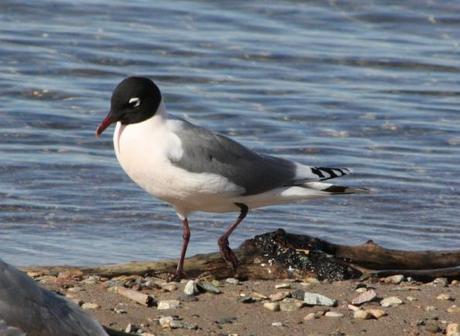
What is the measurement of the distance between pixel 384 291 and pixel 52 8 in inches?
422

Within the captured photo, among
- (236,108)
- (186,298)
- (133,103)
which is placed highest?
(133,103)

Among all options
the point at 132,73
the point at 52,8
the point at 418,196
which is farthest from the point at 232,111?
the point at 52,8

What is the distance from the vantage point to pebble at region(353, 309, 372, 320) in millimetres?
6840

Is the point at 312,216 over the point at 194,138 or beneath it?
beneath

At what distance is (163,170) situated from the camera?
324 inches

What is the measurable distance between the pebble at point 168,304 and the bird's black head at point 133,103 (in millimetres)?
1747

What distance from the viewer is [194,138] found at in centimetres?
838

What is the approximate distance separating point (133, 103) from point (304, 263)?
1526 mm

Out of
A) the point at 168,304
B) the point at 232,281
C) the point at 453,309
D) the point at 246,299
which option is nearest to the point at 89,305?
the point at 168,304

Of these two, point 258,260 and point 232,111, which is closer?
point 258,260

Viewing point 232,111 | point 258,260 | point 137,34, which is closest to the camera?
point 258,260

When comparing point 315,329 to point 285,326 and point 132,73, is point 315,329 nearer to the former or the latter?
point 285,326

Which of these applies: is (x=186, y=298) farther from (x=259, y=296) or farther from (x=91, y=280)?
(x=91, y=280)

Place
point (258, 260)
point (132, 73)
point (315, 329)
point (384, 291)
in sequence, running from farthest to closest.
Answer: point (132, 73) < point (258, 260) < point (384, 291) < point (315, 329)
